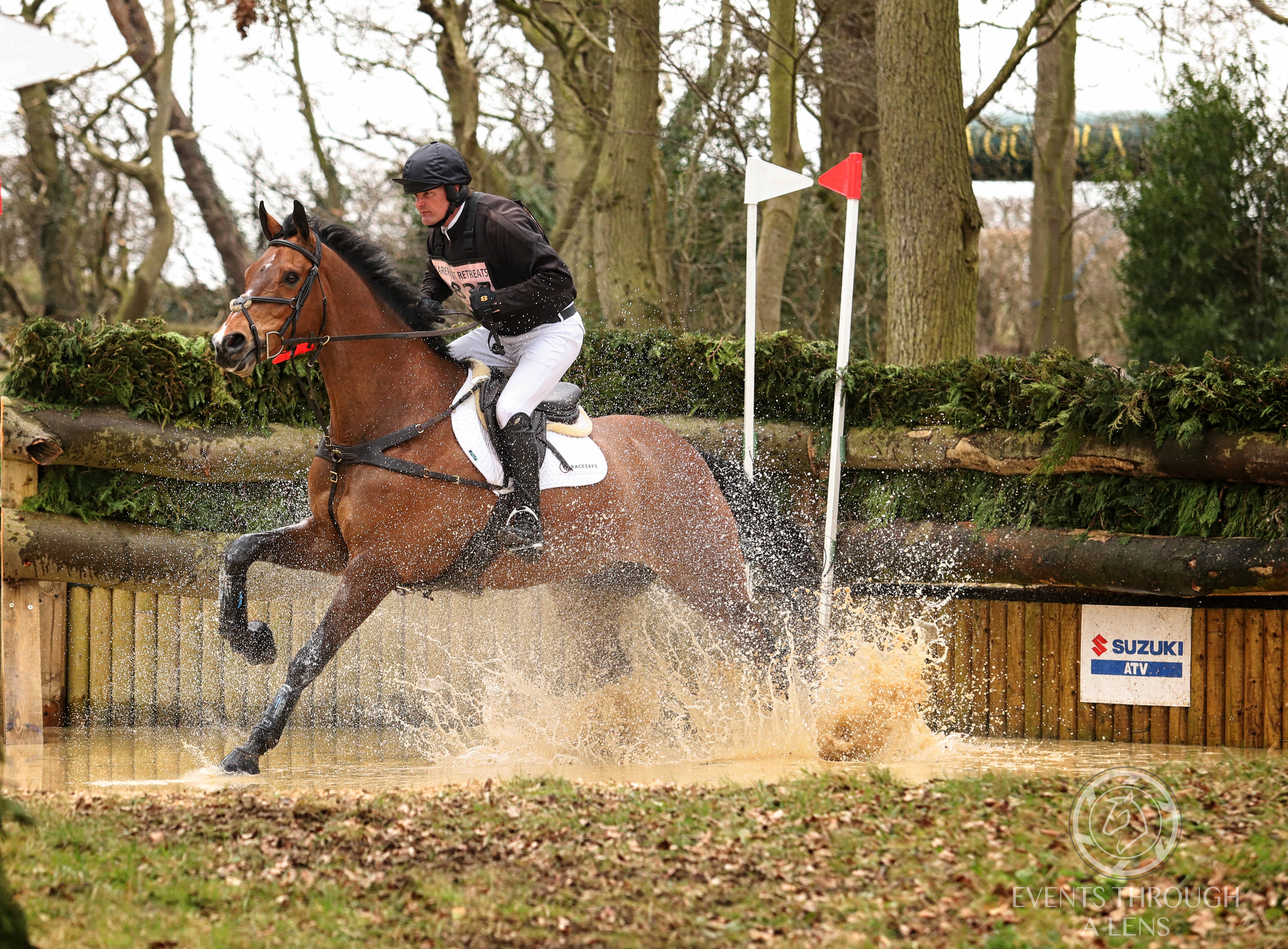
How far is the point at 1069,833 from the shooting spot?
4055 mm

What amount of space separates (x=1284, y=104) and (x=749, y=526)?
12.4 meters

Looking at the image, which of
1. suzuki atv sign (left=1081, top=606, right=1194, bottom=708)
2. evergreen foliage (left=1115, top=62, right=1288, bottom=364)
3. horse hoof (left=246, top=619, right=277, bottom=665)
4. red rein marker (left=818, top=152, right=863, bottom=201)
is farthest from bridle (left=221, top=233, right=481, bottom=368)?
evergreen foliage (left=1115, top=62, right=1288, bottom=364)

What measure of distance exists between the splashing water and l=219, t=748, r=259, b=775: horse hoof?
3.36 feet

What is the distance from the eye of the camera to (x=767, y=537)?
684 cm

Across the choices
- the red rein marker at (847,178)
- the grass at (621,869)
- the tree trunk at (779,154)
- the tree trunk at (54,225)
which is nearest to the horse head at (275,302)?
the grass at (621,869)

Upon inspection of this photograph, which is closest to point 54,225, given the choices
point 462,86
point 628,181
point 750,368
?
point 462,86

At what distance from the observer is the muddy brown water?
5207mm

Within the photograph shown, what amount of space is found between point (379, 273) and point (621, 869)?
311 cm

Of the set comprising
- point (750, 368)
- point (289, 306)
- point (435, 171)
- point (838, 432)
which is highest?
point (435, 171)

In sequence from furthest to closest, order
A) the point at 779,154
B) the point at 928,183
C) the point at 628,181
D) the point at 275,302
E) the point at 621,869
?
the point at 779,154, the point at 628,181, the point at 928,183, the point at 275,302, the point at 621,869

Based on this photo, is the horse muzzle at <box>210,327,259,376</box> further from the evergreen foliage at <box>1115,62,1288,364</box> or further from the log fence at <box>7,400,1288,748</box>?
the evergreen foliage at <box>1115,62,1288,364</box>

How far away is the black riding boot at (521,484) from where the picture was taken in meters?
5.69

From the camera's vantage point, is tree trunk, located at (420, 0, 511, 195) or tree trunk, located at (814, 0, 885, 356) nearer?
tree trunk, located at (420, 0, 511, 195)

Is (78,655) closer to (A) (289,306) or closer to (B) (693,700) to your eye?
(A) (289,306)
